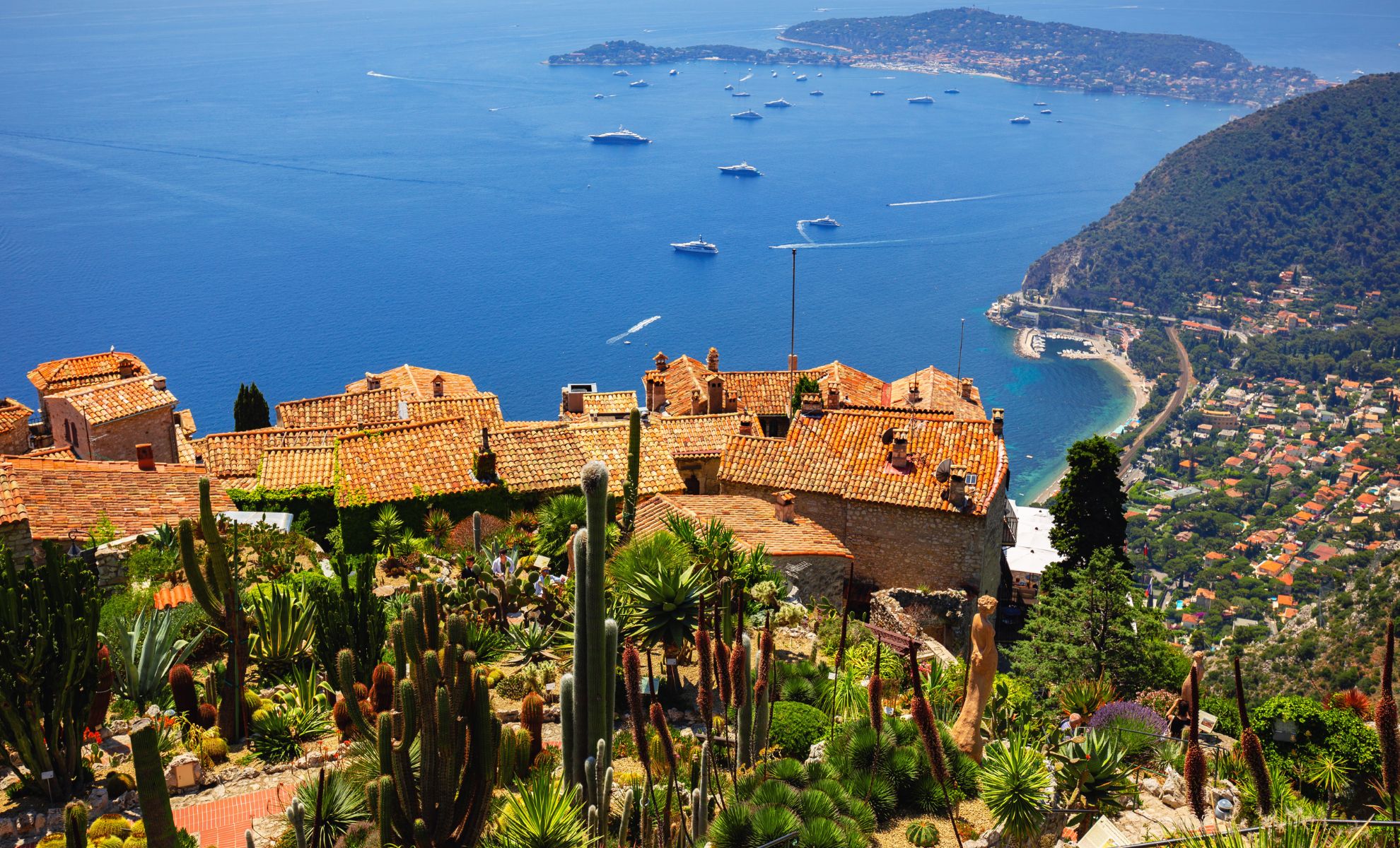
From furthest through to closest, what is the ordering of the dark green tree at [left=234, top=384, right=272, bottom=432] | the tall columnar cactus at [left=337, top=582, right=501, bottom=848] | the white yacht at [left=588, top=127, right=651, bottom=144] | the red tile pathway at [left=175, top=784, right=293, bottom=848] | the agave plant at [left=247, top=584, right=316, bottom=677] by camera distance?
the white yacht at [left=588, top=127, right=651, bottom=144] → the dark green tree at [left=234, top=384, right=272, bottom=432] → the agave plant at [left=247, top=584, right=316, bottom=677] → the red tile pathway at [left=175, top=784, right=293, bottom=848] → the tall columnar cactus at [left=337, top=582, right=501, bottom=848]

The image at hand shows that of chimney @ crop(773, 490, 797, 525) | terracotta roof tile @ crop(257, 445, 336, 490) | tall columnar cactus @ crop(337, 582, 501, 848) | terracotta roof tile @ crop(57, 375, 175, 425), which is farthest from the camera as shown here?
terracotta roof tile @ crop(57, 375, 175, 425)

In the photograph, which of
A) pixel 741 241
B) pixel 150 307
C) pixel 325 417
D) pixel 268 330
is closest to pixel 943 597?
pixel 325 417

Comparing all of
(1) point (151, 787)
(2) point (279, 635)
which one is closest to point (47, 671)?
(1) point (151, 787)

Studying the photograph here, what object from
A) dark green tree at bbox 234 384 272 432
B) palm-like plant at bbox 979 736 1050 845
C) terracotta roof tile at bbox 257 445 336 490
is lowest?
dark green tree at bbox 234 384 272 432

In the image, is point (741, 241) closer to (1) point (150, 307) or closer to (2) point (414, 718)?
(1) point (150, 307)

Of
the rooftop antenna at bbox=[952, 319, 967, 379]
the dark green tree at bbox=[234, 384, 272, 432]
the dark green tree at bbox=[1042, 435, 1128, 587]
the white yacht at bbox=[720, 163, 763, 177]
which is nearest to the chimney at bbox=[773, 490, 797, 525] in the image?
the dark green tree at bbox=[1042, 435, 1128, 587]

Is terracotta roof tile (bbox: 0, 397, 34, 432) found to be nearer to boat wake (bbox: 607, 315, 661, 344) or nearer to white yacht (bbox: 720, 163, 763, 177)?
boat wake (bbox: 607, 315, 661, 344)
